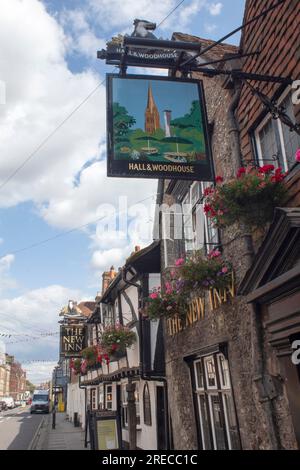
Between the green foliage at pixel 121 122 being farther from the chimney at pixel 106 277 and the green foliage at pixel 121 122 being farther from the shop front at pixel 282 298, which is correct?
the chimney at pixel 106 277

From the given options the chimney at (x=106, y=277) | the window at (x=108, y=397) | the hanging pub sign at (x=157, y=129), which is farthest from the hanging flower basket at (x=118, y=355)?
the chimney at (x=106, y=277)

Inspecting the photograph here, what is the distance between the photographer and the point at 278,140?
21.9 ft

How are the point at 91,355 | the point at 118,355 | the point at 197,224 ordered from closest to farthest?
1. the point at 197,224
2. the point at 118,355
3. the point at 91,355

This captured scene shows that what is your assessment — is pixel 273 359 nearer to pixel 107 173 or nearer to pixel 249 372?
pixel 249 372

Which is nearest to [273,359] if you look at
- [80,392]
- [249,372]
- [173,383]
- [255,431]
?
[249,372]

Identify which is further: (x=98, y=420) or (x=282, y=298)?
(x=98, y=420)

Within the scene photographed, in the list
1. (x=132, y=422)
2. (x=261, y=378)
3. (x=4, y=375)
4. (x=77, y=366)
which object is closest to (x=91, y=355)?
(x=77, y=366)

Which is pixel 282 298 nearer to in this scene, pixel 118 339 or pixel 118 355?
pixel 118 339

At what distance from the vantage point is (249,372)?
663 cm

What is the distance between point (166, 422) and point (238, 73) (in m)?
8.87

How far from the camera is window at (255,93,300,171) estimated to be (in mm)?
6336

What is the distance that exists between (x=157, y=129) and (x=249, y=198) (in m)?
2.19

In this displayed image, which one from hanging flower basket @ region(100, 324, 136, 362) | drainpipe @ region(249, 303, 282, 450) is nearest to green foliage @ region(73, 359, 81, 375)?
hanging flower basket @ region(100, 324, 136, 362)

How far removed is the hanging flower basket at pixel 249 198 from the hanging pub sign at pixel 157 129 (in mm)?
1236
